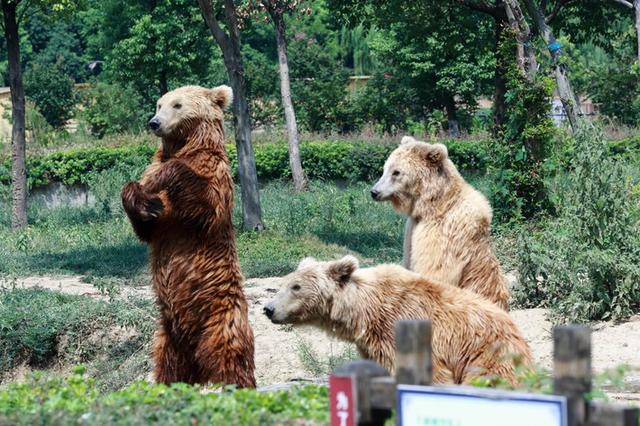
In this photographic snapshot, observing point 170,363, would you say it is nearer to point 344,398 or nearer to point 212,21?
point 344,398

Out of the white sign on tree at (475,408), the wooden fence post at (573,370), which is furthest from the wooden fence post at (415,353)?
the wooden fence post at (573,370)

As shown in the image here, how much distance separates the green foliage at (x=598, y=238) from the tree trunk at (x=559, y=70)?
5198 millimetres

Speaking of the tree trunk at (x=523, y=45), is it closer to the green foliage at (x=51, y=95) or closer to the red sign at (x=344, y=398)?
the red sign at (x=344, y=398)

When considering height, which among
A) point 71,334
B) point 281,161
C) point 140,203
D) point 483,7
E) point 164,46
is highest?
point 164,46

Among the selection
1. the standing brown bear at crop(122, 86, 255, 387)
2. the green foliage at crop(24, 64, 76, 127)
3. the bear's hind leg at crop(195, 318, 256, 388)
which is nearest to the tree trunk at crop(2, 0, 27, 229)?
the standing brown bear at crop(122, 86, 255, 387)

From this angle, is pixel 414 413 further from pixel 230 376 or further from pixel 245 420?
pixel 230 376

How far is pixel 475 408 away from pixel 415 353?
34 cm

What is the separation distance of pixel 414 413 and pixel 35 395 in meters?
2.63

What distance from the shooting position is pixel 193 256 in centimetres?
753

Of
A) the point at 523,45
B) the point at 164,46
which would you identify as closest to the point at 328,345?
the point at 523,45

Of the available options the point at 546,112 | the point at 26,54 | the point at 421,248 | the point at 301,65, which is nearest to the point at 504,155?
the point at 546,112

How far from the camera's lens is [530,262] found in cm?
1213

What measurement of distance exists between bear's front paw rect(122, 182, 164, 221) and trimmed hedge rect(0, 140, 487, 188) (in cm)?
1788

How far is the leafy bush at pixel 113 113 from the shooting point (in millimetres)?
35688
